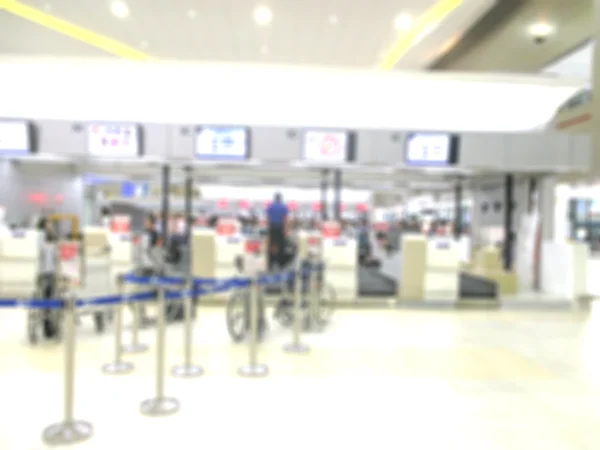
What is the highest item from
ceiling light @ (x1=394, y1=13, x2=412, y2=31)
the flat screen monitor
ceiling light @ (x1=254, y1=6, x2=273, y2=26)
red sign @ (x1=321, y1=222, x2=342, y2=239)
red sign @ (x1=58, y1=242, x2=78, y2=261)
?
ceiling light @ (x1=394, y1=13, x2=412, y2=31)

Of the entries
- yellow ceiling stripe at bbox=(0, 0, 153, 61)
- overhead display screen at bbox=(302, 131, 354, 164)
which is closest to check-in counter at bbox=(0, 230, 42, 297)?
yellow ceiling stripe at bbox=(0, 0, 153, 61)

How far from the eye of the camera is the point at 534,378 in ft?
16.9

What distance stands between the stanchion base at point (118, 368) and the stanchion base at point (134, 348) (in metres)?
0.52

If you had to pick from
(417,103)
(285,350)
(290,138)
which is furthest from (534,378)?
(290,138)

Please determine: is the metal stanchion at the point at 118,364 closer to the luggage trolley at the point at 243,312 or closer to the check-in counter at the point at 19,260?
the luggage trolley at the point at 243,312

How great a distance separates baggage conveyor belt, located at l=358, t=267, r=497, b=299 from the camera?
9586 mm

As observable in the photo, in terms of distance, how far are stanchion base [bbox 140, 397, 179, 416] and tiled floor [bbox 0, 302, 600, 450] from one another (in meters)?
0.07

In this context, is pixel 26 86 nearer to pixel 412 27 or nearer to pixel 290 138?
pixel 412 27

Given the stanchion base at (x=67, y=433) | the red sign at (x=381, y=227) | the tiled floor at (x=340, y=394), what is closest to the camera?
the stanchion base at (x=67, y=433)

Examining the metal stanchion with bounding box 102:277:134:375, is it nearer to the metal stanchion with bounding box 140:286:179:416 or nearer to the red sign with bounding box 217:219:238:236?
the metal stanchion with bounding box 140:286:179:416

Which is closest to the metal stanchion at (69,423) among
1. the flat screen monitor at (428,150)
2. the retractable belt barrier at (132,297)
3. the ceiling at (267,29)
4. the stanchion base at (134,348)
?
the retractable belt barrier at (132,297)

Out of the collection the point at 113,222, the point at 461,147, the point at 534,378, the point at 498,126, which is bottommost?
the point at 534,378

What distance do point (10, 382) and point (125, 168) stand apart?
973 cm

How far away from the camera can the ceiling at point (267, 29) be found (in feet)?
20.4
